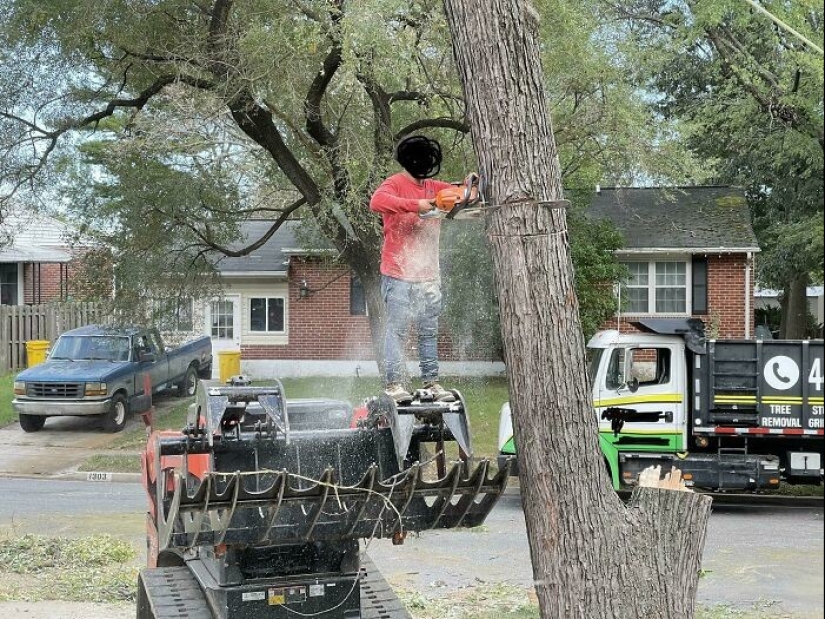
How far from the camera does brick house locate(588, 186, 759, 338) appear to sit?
2486 centimetres

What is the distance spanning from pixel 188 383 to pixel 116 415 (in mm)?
3353

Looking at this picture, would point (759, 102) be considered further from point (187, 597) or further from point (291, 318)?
point (187, 597)

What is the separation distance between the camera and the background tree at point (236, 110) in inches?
551

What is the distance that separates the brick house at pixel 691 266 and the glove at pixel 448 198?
19423mm

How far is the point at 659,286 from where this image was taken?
25547mm

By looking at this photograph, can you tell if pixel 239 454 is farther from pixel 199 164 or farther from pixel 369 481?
pixel 199 164

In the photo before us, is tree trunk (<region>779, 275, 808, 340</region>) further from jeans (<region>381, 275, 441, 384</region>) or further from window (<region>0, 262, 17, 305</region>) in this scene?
window (<region>0, 262, 17, 305</region>)

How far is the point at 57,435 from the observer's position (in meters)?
20.5

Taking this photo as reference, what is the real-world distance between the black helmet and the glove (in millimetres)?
610

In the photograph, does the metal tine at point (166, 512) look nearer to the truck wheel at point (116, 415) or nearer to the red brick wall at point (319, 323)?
the truck wheel at point (116, 415)

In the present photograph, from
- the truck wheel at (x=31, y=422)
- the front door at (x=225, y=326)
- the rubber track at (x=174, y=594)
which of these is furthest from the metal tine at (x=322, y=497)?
the front door at (x=225, y=326)

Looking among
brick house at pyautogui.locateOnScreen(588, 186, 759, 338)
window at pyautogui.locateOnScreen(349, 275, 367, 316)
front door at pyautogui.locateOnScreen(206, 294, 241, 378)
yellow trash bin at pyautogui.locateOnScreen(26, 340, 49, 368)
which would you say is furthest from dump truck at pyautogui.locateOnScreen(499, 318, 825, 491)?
yellow trash bin at pyautogui.locateOnScreen(26, 340, 49, 368)

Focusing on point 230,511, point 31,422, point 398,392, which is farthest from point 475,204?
point 31,422

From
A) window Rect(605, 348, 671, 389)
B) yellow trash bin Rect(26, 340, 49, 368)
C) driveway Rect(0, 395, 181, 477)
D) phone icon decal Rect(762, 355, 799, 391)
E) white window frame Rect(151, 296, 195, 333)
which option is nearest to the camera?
phone icon decal Rect(762, 355, 799, 391)
